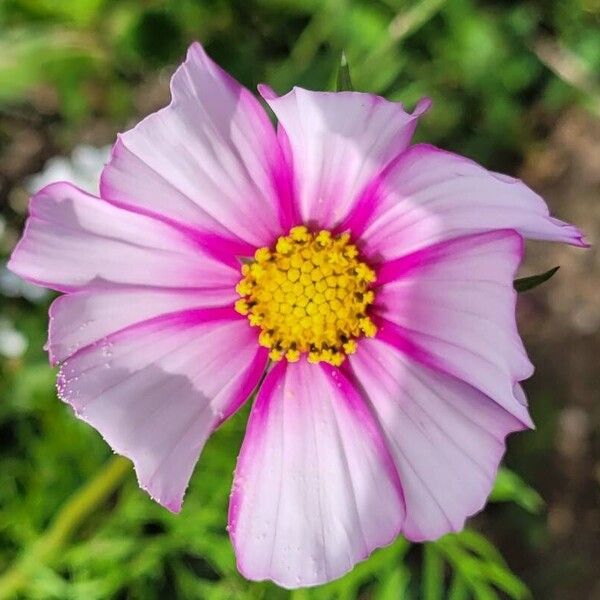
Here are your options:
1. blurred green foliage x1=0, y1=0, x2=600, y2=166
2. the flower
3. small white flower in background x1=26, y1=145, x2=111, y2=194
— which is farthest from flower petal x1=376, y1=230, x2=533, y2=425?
small white flower in background x1=26, y1=145, x2=111, y2=194

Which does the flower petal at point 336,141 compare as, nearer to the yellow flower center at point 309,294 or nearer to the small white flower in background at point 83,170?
the yellow flower center at point 309,294

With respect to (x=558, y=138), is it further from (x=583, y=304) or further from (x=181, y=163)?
(x=181, y=163)

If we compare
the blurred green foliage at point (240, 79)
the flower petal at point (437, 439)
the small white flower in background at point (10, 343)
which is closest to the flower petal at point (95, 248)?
the flower petal at point (437, 439)

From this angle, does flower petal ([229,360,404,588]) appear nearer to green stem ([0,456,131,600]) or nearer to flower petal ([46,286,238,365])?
flower petal ([46,286,238,365])

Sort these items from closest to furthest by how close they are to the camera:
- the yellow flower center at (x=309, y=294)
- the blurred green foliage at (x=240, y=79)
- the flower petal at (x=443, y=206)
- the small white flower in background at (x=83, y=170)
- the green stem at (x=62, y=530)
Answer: the flower petal at (x=443, y=206) → the yellow flower center at (x=309, y=294) → the green stem at (x=62, y=530) → the blurred green foliage at (x=240, y=79) → the small white flower in background at (x=83, y=170)

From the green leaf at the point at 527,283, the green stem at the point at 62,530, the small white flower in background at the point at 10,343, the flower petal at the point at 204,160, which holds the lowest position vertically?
the small white flower in background at the point at 10,343

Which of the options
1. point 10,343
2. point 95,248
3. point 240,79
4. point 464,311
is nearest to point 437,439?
point 464,311

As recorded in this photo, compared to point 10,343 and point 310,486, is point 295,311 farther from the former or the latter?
point 10,343
